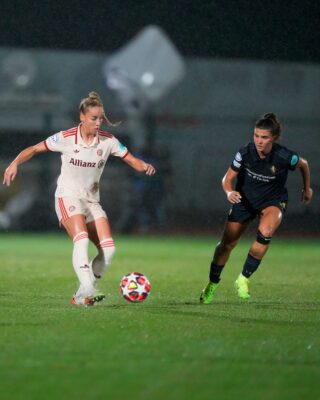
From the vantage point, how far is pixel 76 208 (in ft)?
30.6

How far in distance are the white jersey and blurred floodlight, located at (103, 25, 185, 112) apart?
16.6 m

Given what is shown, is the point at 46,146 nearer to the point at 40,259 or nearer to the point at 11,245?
the point at 40,259

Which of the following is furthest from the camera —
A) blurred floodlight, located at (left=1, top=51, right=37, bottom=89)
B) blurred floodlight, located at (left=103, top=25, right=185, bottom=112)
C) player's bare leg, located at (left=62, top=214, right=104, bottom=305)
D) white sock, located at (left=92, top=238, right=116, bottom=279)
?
blurred floodlight, located at (left=103, top=25, right=185, bottom=112)

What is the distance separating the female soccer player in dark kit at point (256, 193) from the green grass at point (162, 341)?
464mm

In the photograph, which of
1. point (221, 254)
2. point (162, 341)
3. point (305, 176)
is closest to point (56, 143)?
point (221, 254)

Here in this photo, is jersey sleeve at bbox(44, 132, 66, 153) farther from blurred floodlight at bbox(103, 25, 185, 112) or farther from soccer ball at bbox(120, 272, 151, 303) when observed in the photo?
blurred floodlight at bbox(103, 25, 185, 112)

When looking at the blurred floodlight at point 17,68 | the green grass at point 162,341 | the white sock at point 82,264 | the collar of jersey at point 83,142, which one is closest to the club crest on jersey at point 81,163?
the collar of jersey at point 83,142

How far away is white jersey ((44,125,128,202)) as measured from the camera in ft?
30.7

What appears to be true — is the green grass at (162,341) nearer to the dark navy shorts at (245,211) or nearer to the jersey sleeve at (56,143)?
the dark navy shorts at (245,211)

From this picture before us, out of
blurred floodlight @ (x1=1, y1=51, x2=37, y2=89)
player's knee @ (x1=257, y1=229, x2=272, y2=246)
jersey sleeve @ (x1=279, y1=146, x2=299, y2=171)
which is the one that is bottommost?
player's knee @ (x1=257, y1=229, x2=272, y2=246)

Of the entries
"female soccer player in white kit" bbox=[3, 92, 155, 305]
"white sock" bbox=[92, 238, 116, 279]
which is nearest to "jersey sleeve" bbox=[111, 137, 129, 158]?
"female soccer player in white kit" bbox=[3, 92, 155, 305]

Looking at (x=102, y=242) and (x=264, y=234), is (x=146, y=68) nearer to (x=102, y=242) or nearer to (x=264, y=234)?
(x=264, y=234)

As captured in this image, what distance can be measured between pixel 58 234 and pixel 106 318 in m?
16.3

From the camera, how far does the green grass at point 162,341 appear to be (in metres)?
5.34
